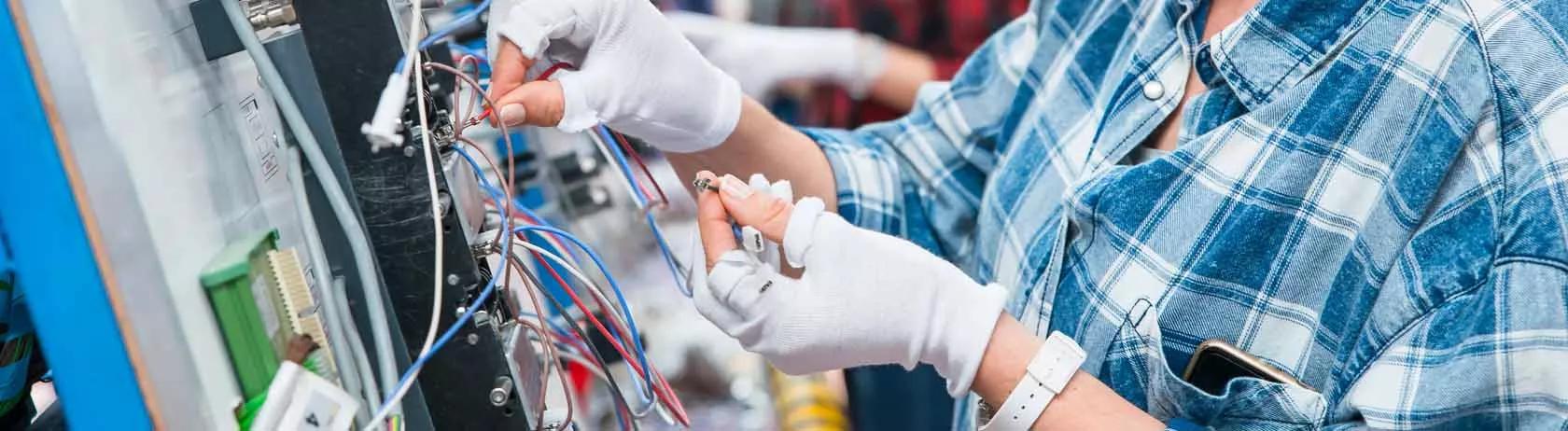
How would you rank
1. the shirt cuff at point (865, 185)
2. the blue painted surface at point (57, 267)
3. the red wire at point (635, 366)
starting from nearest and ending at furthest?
the blue painted surface at point (57, 267)
the red wire at point (635, 366)
the shirt cuff at point (865, 185)

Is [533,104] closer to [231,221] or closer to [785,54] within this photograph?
[231,221]

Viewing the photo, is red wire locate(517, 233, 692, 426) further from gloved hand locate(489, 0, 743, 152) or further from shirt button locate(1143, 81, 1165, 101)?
shirt button locate(1143, 81, 1165, 101)

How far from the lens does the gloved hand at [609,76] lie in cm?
87

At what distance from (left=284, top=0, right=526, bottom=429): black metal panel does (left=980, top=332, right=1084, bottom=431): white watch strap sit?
374 mm

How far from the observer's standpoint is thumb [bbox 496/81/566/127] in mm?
836

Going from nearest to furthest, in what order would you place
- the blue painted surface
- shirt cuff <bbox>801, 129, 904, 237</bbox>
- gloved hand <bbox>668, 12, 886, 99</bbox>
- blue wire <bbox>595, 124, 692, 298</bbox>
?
the blue painted surface < blue wire <bbox>595, 124, 692, 298</bbox> < shirt cuff <bbox>801, 129, 904, 237</bbox> < gloved hand <bbox>668, 12, 886, 99</bbox>

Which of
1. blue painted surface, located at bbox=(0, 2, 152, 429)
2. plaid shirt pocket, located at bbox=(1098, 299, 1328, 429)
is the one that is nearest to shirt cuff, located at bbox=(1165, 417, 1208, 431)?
plaid shirt pocket, located at bbox=(1098, 299, 1328, 429)

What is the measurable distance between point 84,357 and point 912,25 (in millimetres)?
2017

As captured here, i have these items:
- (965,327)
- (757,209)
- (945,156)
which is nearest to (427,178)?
(757,209)

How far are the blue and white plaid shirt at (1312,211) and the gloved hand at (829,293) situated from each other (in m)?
0.15

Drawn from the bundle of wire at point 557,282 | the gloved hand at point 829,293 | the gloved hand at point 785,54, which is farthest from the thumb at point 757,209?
the gloved hand at point 785,54

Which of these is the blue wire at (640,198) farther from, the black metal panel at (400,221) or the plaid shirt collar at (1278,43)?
the plaid shirt collar at (1278,43)

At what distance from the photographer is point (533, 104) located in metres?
0.86

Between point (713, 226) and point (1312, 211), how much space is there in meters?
0.47
